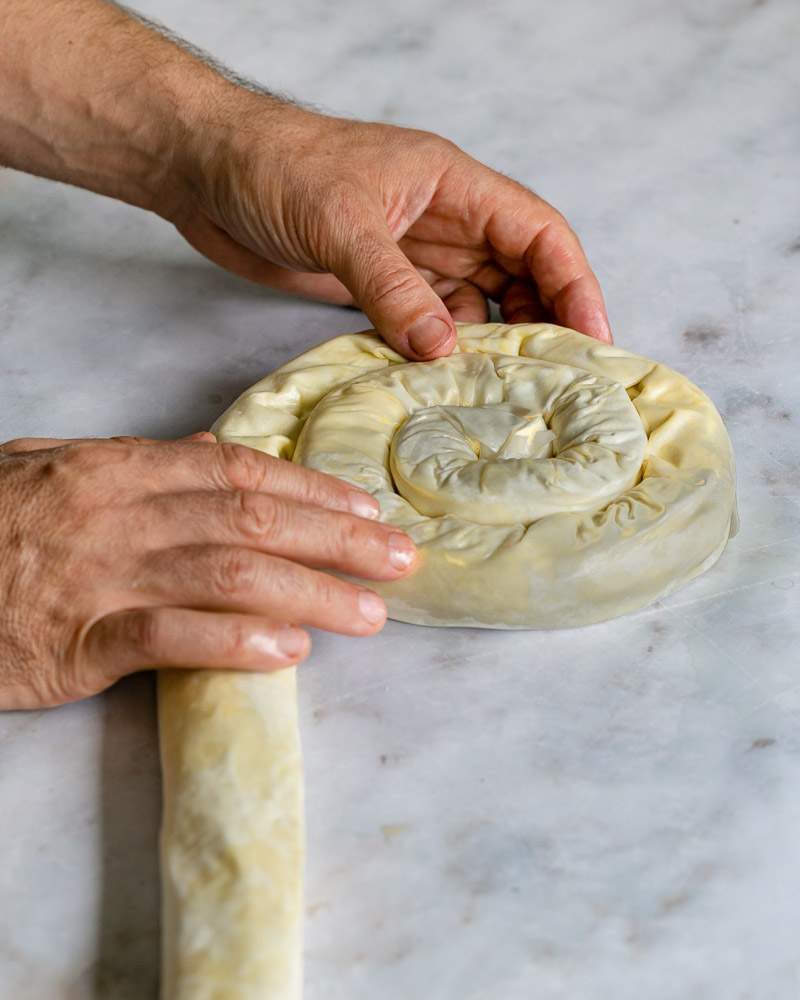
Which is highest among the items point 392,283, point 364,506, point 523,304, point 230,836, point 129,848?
point 392,283

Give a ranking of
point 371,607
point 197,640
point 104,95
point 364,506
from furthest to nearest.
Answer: point 104,95 → point 364,506 → point 371,607 → point 197,640

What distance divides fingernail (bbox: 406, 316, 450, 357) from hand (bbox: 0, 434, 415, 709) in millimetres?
464

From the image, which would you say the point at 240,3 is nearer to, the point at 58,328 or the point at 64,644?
the point at 58,328

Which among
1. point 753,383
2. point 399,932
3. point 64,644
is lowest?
point 399,932

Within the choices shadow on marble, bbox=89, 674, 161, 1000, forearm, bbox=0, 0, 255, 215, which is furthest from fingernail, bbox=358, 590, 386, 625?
forearm, bbox=0, 0, 255, 215

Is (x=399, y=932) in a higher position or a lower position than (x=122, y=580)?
lower

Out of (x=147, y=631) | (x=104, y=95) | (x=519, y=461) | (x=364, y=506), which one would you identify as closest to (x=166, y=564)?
(x=147, y=631)

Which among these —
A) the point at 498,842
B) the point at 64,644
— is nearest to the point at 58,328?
the point at 64,644

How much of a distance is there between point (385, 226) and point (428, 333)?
0.25 m

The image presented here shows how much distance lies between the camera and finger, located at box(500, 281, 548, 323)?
105 inches

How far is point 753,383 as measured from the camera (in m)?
2.52

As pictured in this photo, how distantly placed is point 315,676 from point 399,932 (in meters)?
0.46

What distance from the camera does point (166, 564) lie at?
1.78 meters

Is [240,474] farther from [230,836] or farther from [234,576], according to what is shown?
[230,836]
